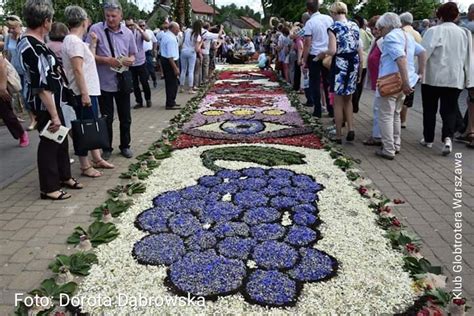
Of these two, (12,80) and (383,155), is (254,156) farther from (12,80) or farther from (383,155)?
(12,80)

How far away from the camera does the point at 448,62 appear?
6379 mm

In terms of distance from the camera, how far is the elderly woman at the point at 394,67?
584 centimetres

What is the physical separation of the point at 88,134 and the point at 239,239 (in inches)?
102

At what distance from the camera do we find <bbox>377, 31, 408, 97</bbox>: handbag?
5.99 metres

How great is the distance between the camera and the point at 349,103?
6895 mm

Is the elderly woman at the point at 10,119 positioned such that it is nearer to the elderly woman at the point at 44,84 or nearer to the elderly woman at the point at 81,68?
the elderly woman at the point at 81,68

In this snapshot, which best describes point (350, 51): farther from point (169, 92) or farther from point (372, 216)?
point (169, 92)

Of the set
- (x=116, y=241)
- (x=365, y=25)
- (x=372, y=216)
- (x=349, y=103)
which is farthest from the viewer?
(x=365, y=25)

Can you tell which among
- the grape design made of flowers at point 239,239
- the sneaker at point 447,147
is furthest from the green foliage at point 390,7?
the grape design made of flowers at point 239,239

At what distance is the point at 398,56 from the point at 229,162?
2.69m

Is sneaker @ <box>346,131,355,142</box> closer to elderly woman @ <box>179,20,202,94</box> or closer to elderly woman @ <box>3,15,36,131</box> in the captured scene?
elderly woman @ <box>3,15,36,131</box>

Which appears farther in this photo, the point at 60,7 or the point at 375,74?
the point at 60,7

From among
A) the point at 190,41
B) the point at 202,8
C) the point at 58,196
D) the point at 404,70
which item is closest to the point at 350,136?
the point at 404,70

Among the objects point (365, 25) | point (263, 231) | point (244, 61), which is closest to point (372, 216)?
point (263, 231)
